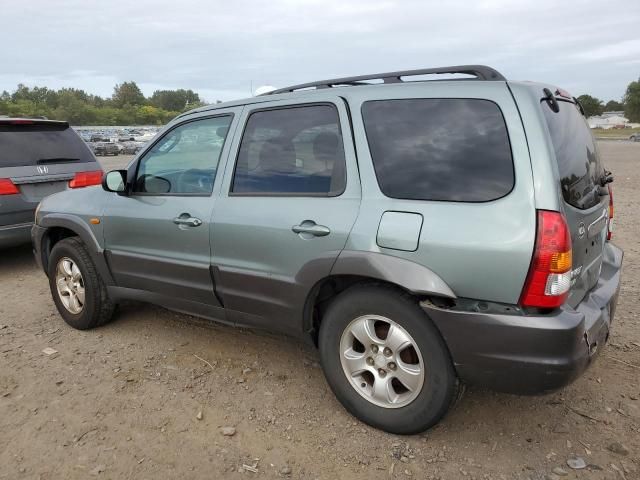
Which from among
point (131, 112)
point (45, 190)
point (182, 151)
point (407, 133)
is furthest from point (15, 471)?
point (131, 112)

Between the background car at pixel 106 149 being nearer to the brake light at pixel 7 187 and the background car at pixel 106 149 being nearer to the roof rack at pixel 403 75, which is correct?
the brake light at pixel 7 187

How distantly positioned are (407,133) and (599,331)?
51.3 inches

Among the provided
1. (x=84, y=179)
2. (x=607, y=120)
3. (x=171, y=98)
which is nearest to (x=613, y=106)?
(x=607, y=120)

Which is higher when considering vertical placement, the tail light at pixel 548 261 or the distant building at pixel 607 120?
the tail light at pixel 548 261

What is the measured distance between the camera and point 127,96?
146625mm

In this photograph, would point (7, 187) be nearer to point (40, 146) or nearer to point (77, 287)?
point (40, 146)

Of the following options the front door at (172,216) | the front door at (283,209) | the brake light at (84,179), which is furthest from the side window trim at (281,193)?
the brake light at (84,179)

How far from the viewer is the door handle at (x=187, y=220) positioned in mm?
3205

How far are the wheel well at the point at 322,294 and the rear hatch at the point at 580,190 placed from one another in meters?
0.84

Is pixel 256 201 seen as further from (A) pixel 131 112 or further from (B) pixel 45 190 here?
(A) pixel 131 112

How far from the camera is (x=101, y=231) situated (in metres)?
3.83

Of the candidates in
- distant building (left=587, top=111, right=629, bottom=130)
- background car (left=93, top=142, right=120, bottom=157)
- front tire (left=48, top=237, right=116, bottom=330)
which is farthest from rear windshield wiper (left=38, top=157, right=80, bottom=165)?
distant building (left=587, top=111, right=629, bottom=130)

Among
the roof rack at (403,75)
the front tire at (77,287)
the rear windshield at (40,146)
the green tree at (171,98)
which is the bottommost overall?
the front tire at (77,287)

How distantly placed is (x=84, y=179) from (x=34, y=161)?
0.55 metres
